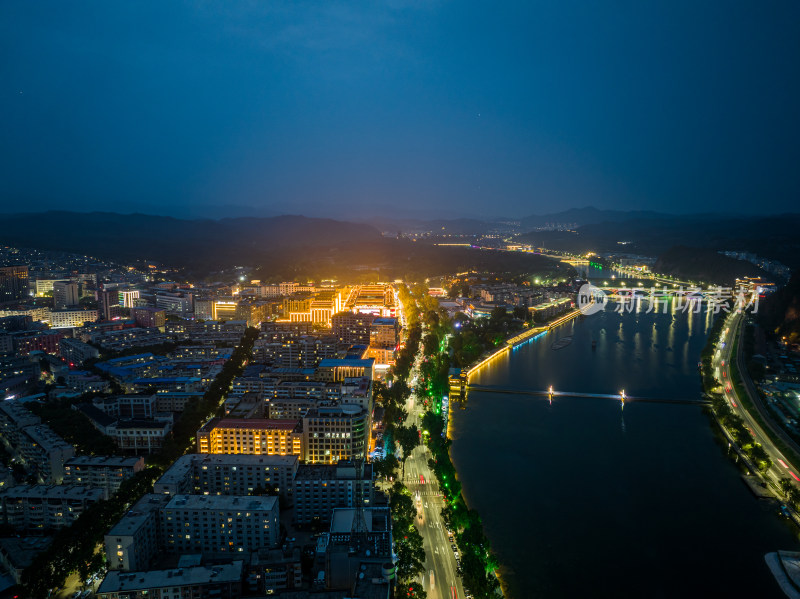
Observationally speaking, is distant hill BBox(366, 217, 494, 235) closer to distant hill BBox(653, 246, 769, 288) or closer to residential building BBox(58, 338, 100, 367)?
distant hill BBox(653, 246, 769, 288)

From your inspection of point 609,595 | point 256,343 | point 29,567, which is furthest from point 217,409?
point 609,595

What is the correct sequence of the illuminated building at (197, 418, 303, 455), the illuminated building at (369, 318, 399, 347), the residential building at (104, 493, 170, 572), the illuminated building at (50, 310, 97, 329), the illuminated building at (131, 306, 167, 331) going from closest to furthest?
the residential building at (104, 493, 170, 572), the illuminated building at (197, 418, 303, 455), the illuminated building at (369, 318, 399, 347), the illuminated building at (131, 306, 167, 331), the illuminated building at (50, 310, 97, 329)

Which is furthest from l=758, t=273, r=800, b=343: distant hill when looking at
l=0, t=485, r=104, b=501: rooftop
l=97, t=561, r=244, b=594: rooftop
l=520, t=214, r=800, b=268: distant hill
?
l=0, t=485, r=104, b=501: rooftop

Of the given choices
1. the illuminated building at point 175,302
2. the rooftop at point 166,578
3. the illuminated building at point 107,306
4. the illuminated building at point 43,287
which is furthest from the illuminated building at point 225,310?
the rooftop at point 166,578

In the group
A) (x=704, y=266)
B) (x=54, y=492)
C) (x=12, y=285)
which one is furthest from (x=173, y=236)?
(x=54, y=492)

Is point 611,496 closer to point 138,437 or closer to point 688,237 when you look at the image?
point 138,437

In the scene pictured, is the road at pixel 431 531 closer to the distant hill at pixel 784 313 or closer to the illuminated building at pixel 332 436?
the illuminated building at pixel 332 436

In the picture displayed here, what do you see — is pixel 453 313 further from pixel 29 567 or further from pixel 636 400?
pixel 29 567

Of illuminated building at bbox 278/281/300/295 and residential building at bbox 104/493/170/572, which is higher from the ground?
illuminated building at bbox 278/281/300/295
